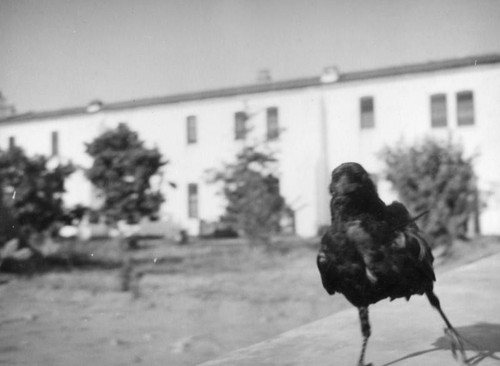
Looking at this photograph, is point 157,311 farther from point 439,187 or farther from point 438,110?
point 438,110

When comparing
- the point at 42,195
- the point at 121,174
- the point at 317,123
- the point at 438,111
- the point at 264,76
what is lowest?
the point at 42,195

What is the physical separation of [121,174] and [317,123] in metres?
15.8

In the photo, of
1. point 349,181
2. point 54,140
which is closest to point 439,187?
point 349,181

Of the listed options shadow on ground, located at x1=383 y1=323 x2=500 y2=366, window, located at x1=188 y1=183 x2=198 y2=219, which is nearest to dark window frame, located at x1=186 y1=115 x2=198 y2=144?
window, located at x1=188 y1=183 x2=198 y2=219

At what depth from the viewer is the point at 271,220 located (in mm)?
15508

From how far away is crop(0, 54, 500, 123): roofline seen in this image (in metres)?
22.7

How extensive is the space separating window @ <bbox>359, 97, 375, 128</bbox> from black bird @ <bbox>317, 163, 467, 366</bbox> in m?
21.6

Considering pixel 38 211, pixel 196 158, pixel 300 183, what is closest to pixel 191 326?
pixel 38 211

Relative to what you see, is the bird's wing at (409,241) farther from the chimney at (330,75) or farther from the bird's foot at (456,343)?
the chimney at (330,75)

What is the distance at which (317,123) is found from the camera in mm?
25328

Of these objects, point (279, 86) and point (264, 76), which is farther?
point (264, 76)

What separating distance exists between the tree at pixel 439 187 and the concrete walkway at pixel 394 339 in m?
6.89

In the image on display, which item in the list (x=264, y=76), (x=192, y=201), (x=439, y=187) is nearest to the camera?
(x=439, y=187)

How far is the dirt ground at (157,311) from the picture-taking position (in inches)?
230
